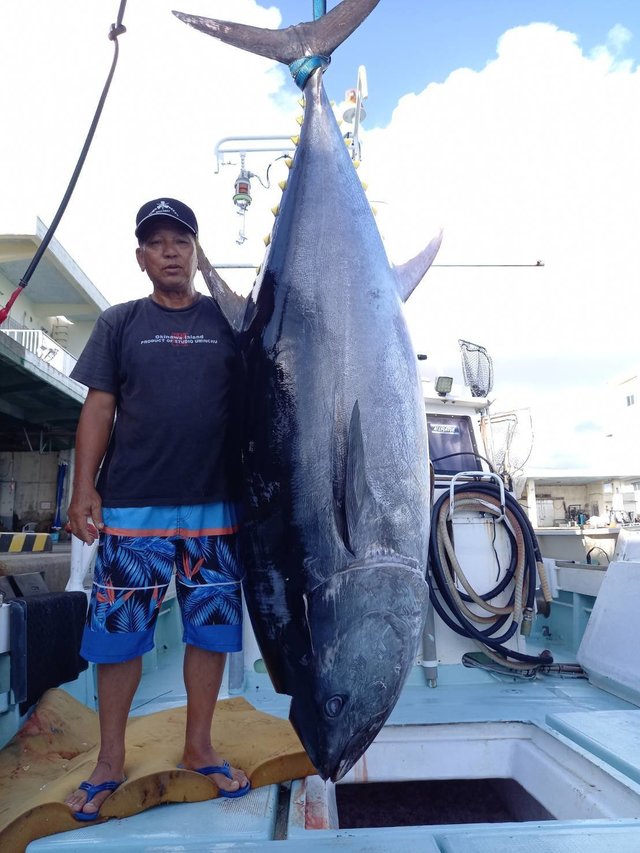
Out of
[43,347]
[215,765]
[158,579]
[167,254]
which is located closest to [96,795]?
[215,765]

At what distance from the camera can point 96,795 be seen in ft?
4.73

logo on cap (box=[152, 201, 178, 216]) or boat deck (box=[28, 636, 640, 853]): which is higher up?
logo on cap (box=[152, 201, 178, 216])

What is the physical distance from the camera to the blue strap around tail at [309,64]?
1.88 meters

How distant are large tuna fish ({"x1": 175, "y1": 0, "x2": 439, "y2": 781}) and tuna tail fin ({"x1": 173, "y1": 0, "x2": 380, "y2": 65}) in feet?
2.28

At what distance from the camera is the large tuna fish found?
4.29 feet

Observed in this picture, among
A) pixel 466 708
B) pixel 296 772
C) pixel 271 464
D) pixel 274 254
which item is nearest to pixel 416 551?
pixel 271 464

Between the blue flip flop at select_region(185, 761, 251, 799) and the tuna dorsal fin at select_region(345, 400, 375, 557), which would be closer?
the tuna dorsal fin at select_region(345, 400, 375, 557)

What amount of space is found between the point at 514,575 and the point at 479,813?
3.64 feet

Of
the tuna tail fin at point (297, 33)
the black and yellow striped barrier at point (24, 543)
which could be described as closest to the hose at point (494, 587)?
the tuna tail fin at point (297, 33)

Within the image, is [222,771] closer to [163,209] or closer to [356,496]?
[356,496]

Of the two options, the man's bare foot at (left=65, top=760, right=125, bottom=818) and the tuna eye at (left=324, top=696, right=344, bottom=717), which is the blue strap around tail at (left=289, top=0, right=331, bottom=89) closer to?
the tuna eye at (left=324, top=696, right=344, bottom=717)

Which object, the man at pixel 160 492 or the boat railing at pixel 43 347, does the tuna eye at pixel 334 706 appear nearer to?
the man at pixel 160 492

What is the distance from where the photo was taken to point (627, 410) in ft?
107

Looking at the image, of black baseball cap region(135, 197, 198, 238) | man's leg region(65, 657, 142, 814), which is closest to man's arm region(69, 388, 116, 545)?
man's leg region(65, 657, 142, 814)
